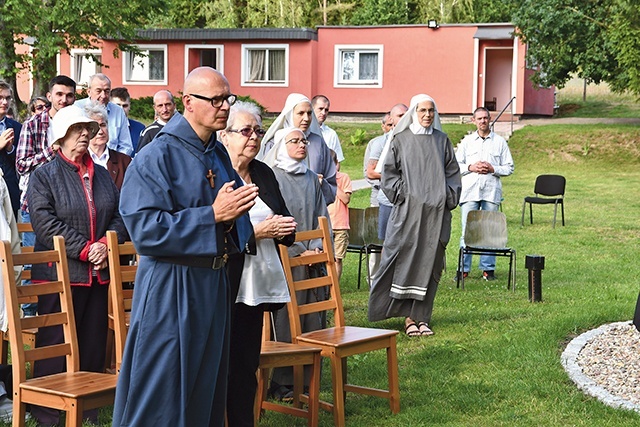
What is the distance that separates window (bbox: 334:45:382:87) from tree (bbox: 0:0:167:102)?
874 centimetres

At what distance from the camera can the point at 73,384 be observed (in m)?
5.54

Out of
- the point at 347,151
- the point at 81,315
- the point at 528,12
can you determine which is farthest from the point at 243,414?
the point at 528,12

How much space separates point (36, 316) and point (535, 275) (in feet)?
21.9

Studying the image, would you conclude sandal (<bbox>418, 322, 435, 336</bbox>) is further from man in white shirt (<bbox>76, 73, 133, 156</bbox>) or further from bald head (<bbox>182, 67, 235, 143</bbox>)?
bald head (<bbox>182, 67, 235, 143</bbox>)

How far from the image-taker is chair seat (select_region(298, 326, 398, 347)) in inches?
258

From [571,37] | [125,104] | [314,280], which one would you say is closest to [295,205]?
[314,280]

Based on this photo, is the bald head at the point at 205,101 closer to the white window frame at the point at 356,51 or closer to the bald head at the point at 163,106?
the bald head at the point at 163,106

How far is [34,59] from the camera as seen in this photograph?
30562 millimetres

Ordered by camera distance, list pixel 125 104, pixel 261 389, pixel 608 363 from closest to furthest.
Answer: pixel 261 389
pixel 608 363
pixel 125 104

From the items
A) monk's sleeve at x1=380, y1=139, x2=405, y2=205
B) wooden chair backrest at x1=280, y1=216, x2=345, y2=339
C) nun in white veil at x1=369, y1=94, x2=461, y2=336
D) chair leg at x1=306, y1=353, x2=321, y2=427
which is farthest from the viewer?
monk's sleeve at x1=380, y1=139, x2=405, y2=205

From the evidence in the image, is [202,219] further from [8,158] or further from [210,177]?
[8,158]

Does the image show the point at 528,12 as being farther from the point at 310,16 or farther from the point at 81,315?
the point at 81,315

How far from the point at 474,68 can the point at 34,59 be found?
15609mm

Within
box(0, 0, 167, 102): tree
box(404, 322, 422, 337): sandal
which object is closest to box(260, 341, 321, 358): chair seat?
box(404, 322, 422, 337): sandal
